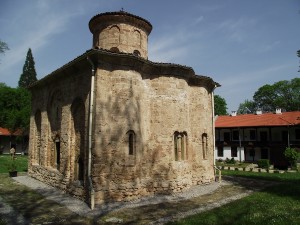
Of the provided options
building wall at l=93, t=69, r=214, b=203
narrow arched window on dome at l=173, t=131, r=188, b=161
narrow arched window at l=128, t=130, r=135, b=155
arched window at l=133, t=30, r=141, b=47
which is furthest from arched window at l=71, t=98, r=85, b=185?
arched window at l=133, t=30, r=141, b=47

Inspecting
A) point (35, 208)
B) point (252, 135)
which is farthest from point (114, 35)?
point (252, 135)

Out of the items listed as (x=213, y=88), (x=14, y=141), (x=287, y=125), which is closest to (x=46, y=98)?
(x=213, y=88)

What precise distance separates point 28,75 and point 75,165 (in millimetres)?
49471

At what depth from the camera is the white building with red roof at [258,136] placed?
31750 mm

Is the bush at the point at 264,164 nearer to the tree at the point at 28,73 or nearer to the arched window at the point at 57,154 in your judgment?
the arched window at the point at 57,154

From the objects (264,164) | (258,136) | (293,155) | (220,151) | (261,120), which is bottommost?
(264,164)

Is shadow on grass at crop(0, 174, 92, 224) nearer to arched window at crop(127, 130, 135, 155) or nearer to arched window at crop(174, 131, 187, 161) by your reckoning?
arched window at crop(127, 130, 135, 155)

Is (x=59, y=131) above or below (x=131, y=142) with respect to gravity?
above

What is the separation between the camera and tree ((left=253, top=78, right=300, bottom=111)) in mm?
51656

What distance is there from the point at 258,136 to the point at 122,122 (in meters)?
27.0

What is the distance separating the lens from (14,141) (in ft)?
141

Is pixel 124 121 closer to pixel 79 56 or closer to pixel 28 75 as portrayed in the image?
pixel 79 56

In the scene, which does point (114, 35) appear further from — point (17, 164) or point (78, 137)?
point (17, 164)

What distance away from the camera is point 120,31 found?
1666 cm
